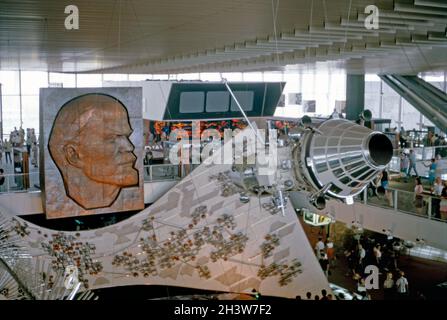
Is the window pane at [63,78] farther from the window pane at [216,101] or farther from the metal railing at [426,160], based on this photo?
the metal railing at [426,160]

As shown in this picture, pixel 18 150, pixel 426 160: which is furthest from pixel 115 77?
pixel 426 160

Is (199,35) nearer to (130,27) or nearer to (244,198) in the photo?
(130,27)

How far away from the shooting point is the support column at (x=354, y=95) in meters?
12.1

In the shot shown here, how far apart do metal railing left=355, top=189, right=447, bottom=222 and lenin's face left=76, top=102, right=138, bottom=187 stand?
3562 mm

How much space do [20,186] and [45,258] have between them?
47.8 inches

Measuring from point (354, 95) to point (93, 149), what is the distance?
7.31 metres

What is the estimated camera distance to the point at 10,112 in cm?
1220

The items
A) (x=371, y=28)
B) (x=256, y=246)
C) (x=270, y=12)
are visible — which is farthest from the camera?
(x=256, y=246)

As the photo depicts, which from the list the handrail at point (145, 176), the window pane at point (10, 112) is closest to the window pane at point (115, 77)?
the window pane at point (10, 112)

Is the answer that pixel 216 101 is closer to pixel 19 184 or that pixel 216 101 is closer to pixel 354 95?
pixel 354 95

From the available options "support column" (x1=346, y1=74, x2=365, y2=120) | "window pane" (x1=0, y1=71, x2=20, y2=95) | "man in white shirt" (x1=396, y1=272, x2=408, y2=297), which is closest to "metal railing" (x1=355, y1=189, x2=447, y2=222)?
"man in white shirt" (x1=396, y1=272, x2=408, y2=297)

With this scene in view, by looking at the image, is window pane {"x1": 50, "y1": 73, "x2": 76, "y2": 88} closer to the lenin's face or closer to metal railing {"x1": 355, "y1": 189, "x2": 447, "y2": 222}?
the lenin's face
